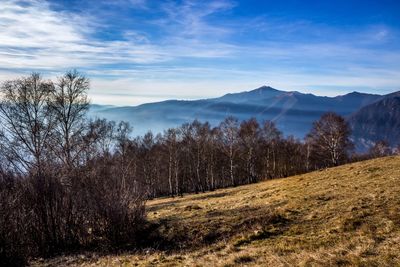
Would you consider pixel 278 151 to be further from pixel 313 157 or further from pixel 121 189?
pixel 121 189

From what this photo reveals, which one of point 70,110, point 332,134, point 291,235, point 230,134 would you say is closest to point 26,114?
point 70,110

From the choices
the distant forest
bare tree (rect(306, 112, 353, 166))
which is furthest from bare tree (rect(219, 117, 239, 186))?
bare tree (rect(306, 112, 353, 166))

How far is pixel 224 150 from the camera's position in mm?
73812

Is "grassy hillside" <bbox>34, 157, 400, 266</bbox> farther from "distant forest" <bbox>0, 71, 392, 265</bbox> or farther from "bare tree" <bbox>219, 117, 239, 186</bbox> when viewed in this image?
"bare tree" <bbox>219, 117, 239, 186</bbox>

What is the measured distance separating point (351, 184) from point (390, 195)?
19.8 ft

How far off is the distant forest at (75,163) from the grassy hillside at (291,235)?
211 centimetres

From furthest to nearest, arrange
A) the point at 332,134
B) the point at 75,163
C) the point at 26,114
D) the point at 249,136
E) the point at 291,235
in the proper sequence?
1. the point at 249,136
2. the point at 332,134
3. the point at 26,114
4. the point at 75,163
5. the point at 291,235

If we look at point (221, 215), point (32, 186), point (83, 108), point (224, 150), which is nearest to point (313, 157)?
point (224, 150)

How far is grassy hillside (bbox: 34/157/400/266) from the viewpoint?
10.9 metres

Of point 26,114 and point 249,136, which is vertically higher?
point 26,114

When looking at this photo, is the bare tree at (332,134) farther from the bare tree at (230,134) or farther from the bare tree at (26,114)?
the bare tree at (26,114)

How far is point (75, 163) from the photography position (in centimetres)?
2378

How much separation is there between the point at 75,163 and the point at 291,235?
1438cm

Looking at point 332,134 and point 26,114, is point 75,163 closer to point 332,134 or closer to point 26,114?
point 26,114
